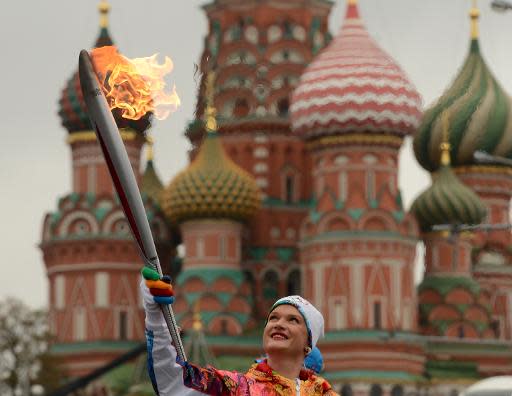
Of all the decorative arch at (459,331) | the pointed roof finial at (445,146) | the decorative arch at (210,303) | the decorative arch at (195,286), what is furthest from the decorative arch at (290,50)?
the decorative arch at (459,331)

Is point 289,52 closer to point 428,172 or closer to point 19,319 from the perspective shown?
point 428,172

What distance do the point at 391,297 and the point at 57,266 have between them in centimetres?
987

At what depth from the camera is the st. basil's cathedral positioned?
176 feet

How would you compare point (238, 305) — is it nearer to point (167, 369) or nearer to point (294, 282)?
point (294, 282)

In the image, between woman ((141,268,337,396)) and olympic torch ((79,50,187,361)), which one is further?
woman ((141,268,337,396))

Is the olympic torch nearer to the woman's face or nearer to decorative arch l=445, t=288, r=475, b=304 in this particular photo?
the woman's face

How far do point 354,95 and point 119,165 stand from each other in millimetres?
48254

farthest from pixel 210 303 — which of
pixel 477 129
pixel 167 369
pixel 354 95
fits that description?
pixel 167 369

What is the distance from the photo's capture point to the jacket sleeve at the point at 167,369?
6902 mm

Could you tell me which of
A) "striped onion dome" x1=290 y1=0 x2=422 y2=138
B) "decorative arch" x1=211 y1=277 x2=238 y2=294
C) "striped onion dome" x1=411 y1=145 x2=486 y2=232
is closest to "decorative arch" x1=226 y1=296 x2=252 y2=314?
"decorative arch" x1=211 y1=277 x2=238 y2=294

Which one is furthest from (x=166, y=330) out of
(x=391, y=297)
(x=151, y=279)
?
(x=391, y=297)

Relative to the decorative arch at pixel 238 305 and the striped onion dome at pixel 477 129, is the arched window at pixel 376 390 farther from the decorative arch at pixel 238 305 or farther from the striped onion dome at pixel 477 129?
the striped onion dome at pixel 477 129

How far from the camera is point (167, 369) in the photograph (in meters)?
6.98

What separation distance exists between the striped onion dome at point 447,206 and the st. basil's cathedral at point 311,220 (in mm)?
54
